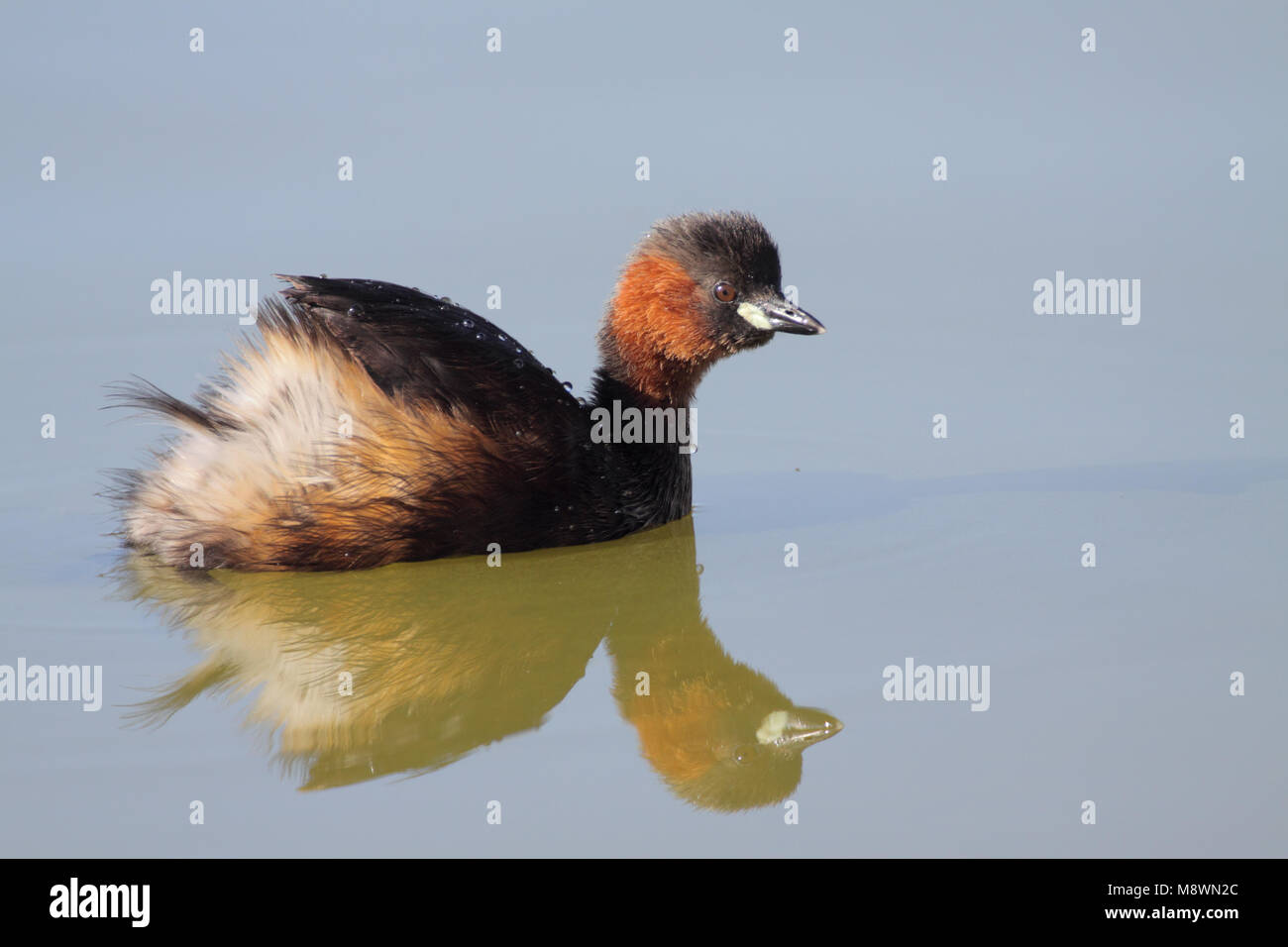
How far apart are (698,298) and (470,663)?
7.32 feet

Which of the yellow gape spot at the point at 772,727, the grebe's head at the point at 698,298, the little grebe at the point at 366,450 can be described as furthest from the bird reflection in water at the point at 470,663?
the grebe's head at the point at 698,298

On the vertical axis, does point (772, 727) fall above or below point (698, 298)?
below

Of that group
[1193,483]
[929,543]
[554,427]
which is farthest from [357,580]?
[1193,483]

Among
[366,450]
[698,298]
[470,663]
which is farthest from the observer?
[698,298]

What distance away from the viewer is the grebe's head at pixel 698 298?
321 inches

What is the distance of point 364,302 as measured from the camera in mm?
7523

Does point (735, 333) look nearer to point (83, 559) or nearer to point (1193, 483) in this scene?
point (1193, 483)

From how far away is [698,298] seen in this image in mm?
8172

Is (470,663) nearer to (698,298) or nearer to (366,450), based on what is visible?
(366,450)

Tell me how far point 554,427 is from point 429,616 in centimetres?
110

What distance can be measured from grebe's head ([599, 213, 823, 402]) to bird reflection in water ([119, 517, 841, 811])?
880 millimetres

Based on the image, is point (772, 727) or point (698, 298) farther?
point (698, 298)

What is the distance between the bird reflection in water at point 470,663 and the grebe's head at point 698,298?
0.88 metres

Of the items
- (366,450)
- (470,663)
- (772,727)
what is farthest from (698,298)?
(772,727)
